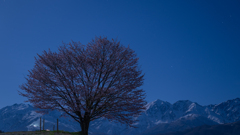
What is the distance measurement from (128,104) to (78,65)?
7081 mm

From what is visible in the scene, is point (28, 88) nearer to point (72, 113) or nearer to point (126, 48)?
point (72, 113)

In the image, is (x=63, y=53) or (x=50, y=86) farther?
(x=63, y=53)

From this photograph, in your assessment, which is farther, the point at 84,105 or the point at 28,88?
the point at 28,88

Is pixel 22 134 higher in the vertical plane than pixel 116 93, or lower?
lower

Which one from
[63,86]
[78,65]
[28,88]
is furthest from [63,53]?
[28,88]

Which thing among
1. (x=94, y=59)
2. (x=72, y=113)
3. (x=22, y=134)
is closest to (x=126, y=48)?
(x=94, y=59)

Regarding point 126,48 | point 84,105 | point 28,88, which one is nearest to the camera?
point 84,105

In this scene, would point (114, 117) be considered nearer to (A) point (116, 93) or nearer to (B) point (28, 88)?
(A) point (116, 93)

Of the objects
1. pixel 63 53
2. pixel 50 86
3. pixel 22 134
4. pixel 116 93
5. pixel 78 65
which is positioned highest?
pixel 63 53

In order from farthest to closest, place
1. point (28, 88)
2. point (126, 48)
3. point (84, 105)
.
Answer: point (126, 48)
point (28, 88)
point (84, 105)

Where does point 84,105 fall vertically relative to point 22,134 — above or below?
above

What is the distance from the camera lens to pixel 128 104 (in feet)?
74.7

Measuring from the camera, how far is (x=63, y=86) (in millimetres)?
22391

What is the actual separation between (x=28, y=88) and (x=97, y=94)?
798 centimetres
